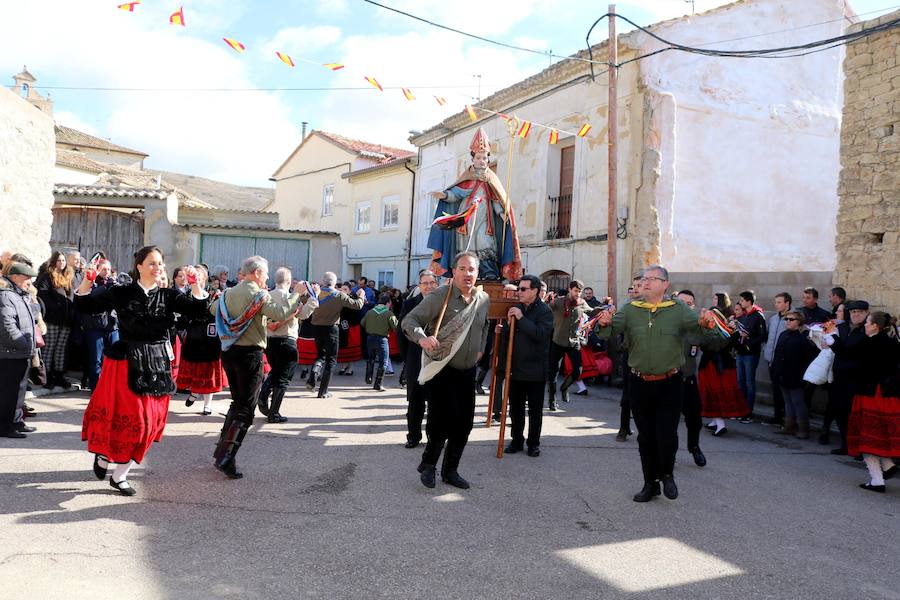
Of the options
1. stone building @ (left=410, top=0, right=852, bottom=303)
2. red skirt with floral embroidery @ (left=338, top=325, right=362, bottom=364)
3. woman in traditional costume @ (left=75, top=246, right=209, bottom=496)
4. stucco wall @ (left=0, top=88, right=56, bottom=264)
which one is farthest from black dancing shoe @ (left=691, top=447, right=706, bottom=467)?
stucco wall @ (left=0, top=88, right=56, bottom=264)

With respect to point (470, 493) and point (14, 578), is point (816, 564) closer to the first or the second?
point (470, 493)

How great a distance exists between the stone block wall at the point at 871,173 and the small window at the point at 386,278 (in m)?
16.9

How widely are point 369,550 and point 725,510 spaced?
2720 millimetres

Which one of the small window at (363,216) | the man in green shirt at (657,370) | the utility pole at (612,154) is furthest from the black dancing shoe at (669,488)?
the small window at (363,216)

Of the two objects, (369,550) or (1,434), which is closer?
(369,550)

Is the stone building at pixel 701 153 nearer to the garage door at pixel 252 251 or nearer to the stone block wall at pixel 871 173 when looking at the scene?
the stone block wall at pixel 871 173

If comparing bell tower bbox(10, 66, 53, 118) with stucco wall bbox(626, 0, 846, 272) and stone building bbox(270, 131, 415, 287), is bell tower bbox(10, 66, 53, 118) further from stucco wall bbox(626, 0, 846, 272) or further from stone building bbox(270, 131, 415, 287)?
stucco wall bbox(626, 0, 846, 272)

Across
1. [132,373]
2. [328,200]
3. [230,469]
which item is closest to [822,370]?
[230,469]

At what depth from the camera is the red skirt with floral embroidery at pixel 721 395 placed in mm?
8102

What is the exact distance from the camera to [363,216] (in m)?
26.9

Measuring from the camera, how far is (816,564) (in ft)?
13.4

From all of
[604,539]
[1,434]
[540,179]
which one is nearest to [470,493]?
[604,539]

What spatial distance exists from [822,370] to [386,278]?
61.9 ft

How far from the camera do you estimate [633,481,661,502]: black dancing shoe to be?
17.2 ft
